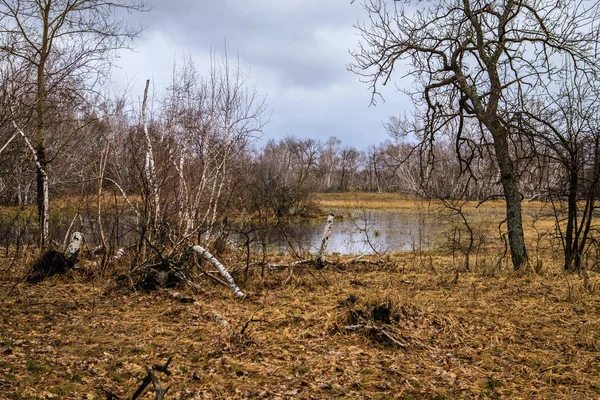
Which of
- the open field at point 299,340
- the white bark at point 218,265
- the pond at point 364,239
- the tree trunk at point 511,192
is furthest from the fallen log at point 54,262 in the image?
the tree trunk at point 511,192

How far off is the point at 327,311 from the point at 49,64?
27.4 feet

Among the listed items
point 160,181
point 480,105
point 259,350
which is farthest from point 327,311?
point 480,105

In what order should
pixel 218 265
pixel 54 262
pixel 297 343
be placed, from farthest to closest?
pixel 54 262, pixel 218 265, pixel 297 343

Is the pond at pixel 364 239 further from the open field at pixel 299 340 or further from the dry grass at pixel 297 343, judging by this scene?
the dry grass at pixel 297 343

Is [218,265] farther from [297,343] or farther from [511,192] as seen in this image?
[511,192]

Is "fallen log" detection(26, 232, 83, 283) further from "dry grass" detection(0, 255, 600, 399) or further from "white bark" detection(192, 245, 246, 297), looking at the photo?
"white bark" detection(192, 245, 246, 297)

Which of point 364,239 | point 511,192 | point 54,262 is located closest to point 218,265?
point 54,262

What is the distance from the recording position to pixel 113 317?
17.0 feet

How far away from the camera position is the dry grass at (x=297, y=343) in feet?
11.7

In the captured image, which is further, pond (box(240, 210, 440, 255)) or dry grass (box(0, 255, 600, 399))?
pond (box(240, 210, 440, 255))

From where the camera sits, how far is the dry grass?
3564 millimetres

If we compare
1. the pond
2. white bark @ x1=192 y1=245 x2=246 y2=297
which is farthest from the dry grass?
the pond

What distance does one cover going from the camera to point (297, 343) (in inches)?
180

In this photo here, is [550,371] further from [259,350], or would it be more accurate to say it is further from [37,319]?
[37,319]
